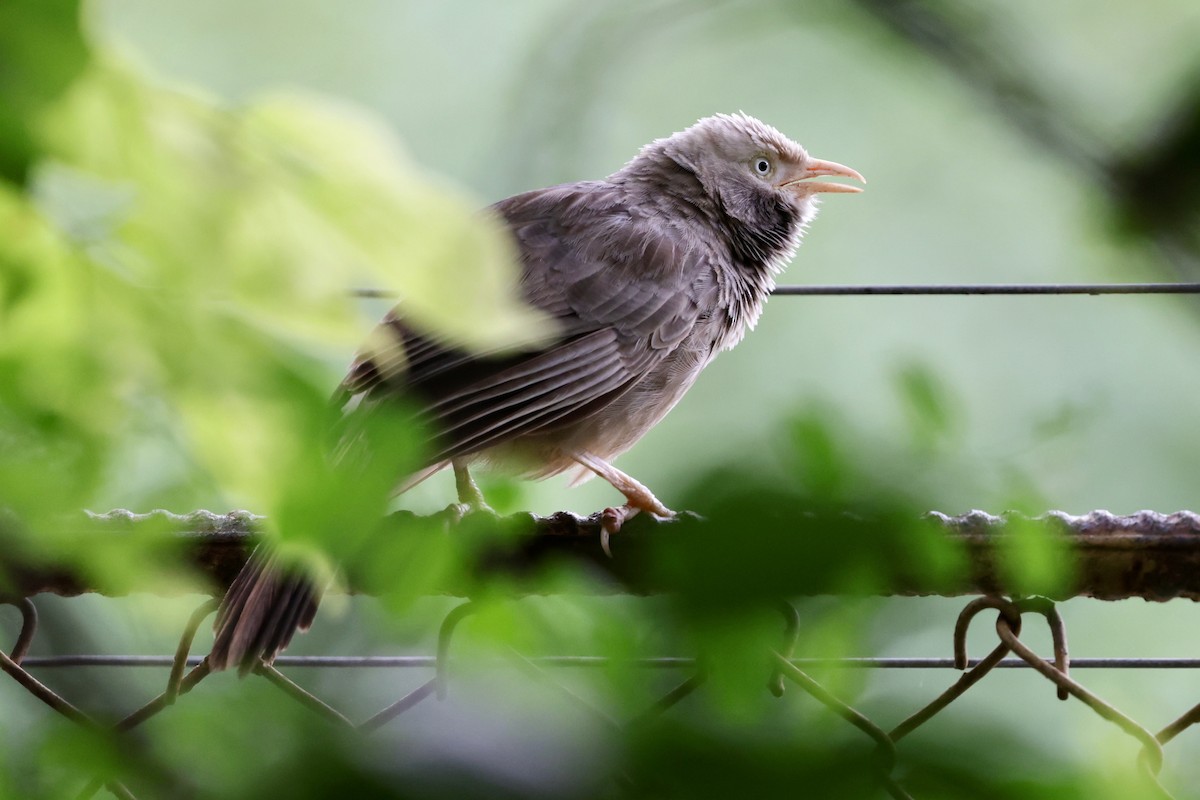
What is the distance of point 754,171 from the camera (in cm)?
436

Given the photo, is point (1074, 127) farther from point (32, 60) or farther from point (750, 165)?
point (32, 60)

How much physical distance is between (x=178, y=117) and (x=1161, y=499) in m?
5.23

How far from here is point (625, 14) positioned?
4.02 metres

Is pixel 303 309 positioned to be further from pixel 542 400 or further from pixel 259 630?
pixel 542 400

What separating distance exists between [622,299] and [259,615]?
188 cm

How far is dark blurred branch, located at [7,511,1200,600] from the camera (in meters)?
0.94

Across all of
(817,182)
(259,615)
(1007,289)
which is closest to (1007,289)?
(1007,289)

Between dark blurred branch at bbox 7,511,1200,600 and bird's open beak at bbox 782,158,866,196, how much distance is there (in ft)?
9.33

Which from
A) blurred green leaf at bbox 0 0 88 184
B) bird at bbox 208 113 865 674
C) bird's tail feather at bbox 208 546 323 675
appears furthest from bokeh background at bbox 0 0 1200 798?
bird at bbox 208 113 865 674

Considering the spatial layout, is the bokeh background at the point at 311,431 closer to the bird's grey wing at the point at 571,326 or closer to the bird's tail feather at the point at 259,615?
the bird's tail feather at the point at 259,615

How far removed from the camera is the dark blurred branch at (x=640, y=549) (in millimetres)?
944

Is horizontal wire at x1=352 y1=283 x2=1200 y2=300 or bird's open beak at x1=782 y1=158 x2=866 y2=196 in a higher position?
bird's open beak at x1=782 y1=158 x2=866 y2=196

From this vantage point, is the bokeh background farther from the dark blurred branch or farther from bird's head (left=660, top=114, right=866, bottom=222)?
bird's head (left=660, top=114, right=866, bottom=222)

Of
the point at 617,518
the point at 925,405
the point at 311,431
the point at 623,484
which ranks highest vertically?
the point at 623,484
